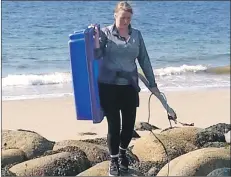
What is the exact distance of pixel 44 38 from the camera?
2428cm

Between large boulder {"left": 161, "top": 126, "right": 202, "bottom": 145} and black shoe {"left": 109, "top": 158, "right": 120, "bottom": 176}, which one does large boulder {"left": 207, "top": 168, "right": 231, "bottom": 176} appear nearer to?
black shoe {"left": 109, "top": 158, "right": 120, "bottom": 176}

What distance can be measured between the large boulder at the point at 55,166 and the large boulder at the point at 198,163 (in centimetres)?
81

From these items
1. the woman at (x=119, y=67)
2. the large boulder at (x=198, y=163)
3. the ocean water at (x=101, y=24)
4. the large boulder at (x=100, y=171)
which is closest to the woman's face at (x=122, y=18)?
the woman at (x=119, y=67)

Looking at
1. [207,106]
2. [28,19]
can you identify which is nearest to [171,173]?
[207,106]

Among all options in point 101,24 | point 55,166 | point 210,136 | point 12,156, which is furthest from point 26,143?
point 101,24

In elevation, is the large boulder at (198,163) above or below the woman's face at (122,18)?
below

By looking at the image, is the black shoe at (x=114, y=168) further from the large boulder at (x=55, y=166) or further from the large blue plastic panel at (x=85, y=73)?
the large boulder at (x=55, y=166)

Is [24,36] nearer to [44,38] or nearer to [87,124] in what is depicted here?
[44,38]

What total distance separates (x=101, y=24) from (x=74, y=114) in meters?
18.2

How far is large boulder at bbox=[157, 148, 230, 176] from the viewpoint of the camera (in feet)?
19.1

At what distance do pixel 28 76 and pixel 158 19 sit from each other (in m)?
19.3

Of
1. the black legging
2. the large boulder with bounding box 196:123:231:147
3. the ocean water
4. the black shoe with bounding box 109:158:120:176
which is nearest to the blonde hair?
the ocean water

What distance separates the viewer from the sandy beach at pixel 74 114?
984 cm

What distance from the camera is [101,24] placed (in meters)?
29.0
